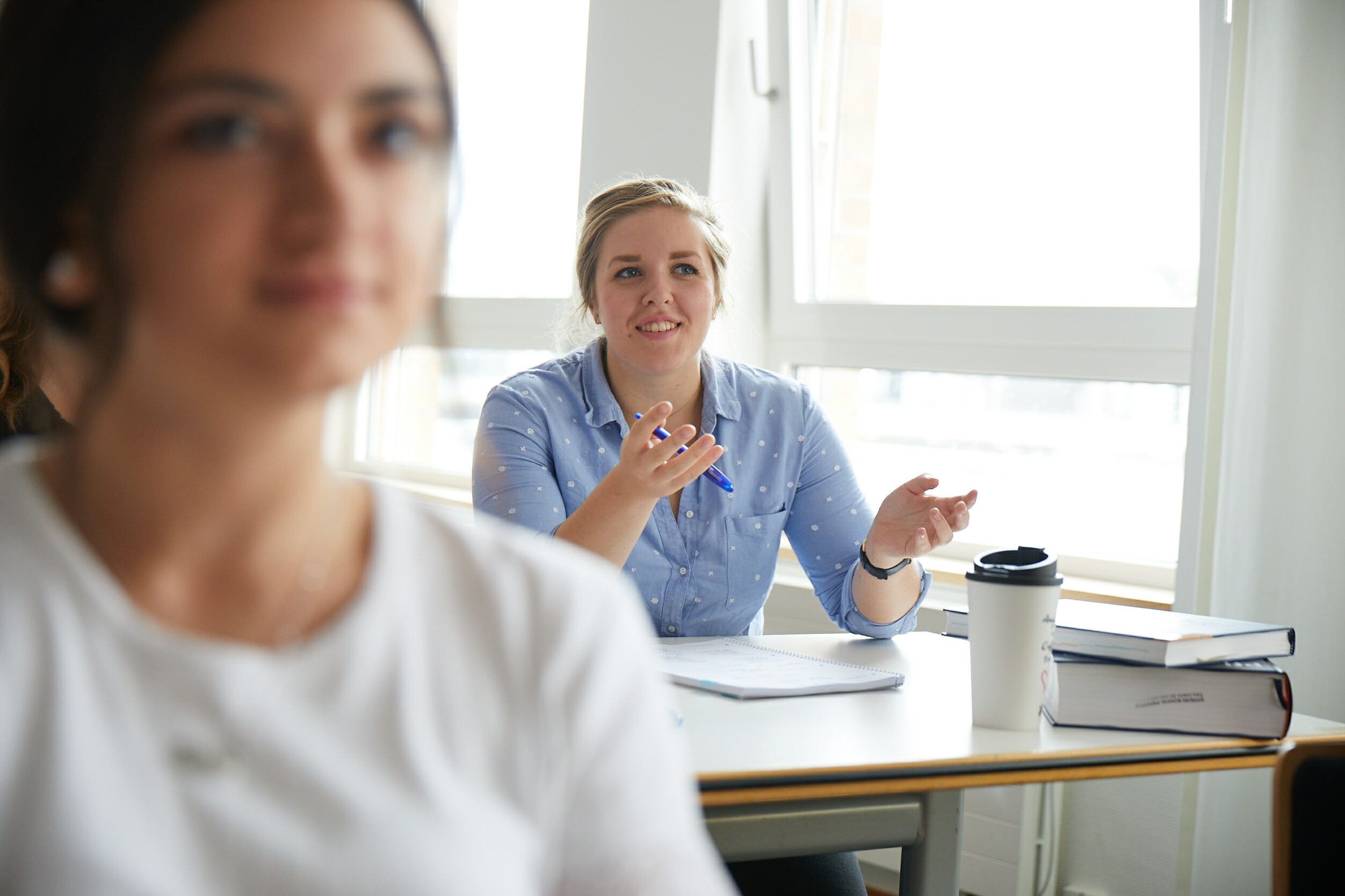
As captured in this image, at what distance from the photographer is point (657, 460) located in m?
1.56

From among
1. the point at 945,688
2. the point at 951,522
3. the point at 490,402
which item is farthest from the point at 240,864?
the point at 490,402

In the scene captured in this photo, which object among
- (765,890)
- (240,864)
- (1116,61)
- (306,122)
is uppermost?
(1116,61)

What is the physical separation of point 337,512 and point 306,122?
0.22m

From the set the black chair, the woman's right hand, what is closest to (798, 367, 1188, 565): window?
the woman's right hand

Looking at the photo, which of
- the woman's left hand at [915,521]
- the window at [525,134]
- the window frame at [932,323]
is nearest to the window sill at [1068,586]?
the window frame at [932,323]

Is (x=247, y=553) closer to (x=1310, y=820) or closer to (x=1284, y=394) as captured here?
(x=1310, y=820)

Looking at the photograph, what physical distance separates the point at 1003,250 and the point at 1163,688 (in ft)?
5.15

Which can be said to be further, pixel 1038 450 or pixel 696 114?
pixel 696 114

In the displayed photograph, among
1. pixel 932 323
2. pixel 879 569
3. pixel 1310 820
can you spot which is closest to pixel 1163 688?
pixel 1310 820

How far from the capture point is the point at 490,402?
1.91m

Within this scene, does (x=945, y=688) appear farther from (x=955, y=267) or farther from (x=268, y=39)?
(x=955, y=267)

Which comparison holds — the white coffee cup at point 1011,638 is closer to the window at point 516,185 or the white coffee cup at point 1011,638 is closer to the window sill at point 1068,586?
the window sill at point 1068,586

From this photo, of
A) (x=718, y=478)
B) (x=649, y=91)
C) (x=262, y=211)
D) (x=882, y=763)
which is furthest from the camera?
(x=649, y=91)

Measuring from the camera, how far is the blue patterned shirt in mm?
1846
